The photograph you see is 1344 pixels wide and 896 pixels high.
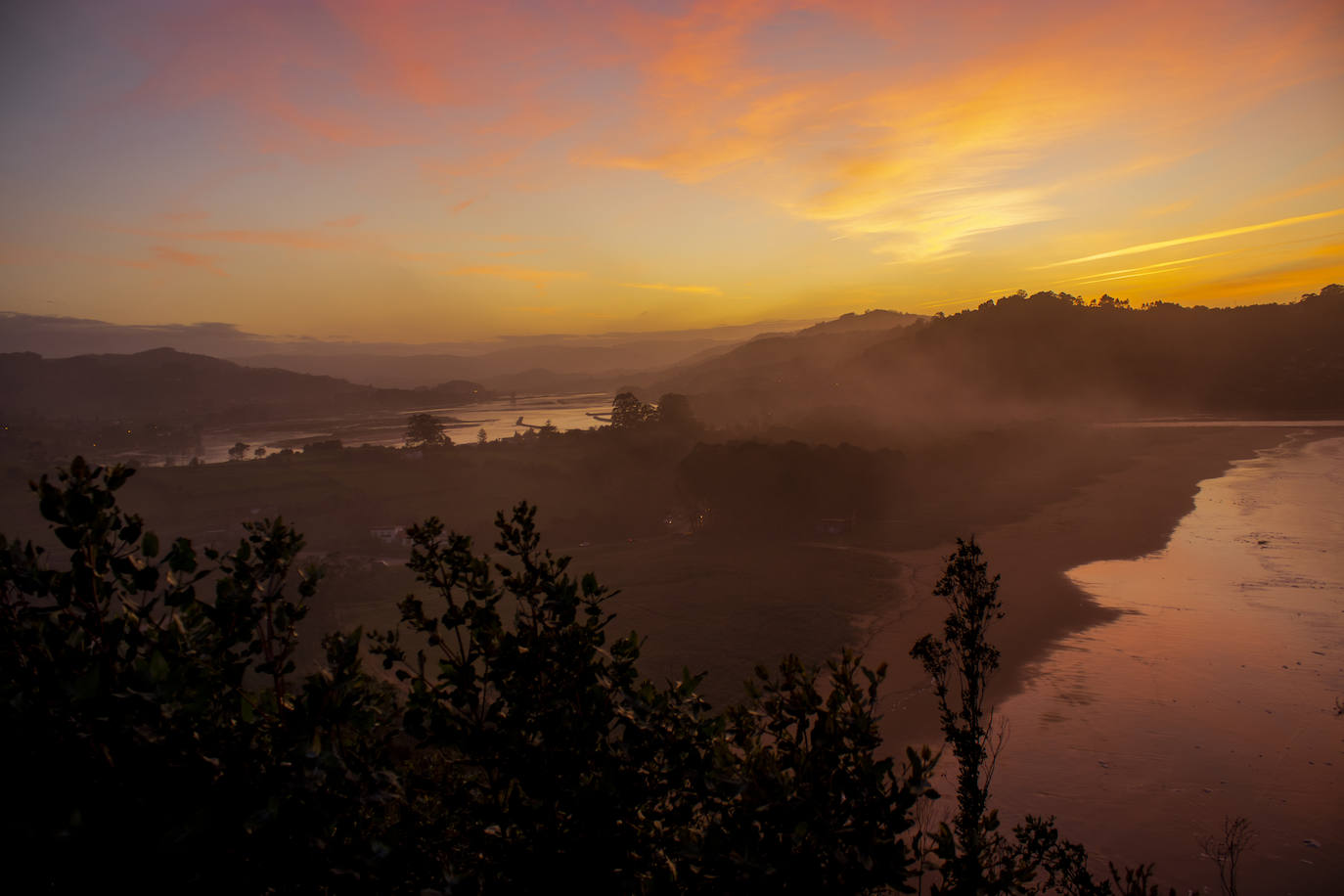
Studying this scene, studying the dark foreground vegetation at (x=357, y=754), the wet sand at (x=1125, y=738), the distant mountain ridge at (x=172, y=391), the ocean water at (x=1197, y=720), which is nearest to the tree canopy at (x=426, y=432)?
the distant mountain ridge at (x=172, y=391)

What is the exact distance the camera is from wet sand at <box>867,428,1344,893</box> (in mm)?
16781

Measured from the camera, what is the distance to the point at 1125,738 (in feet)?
71.5

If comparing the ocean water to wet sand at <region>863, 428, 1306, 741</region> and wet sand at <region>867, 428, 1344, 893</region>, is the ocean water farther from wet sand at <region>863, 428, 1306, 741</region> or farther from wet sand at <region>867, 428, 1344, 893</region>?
wet sand at <region>863, 428, 1306, 741</region>

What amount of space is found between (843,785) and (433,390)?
187 m

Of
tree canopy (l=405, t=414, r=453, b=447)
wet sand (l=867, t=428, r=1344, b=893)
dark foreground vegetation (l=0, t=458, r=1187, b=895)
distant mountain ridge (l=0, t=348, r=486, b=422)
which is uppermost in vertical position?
distant mountain ridge (l=0, t=348, r=486, b=422)

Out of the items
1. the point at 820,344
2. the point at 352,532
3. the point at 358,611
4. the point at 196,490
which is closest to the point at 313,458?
the point at 196,490

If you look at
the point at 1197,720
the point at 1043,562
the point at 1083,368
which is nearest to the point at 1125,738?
the point at 1197,720

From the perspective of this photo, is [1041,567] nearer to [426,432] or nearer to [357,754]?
[357,754]

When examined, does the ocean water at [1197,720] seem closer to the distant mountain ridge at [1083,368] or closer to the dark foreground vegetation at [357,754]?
the dark foreground vegetation at [357,754]

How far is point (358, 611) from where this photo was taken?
39.4 metres

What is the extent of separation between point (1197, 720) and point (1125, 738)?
3070mm

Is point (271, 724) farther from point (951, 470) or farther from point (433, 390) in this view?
point (433, 390)

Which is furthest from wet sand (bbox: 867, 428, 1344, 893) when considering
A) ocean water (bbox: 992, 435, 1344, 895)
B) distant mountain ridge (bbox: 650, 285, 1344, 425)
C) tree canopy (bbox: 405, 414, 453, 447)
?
tree canopy (bbox: 405, 414, 453, 447)

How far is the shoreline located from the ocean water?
54.0 inches
